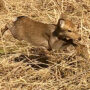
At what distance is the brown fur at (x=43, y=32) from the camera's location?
5.17 meters

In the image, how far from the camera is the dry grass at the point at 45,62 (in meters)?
5.04

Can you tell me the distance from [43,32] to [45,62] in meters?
0.46

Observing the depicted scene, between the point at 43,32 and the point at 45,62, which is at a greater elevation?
the point at 43,32

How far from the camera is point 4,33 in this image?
6777 mm

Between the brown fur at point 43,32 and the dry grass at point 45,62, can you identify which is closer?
the dry grass at point 45,62

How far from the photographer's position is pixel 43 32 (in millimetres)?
5648

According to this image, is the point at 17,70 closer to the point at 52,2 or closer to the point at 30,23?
the point at 30,23

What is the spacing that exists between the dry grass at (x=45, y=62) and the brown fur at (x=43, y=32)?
182 mm

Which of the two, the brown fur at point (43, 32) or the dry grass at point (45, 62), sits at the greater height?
the brown fur at point (43, 32)

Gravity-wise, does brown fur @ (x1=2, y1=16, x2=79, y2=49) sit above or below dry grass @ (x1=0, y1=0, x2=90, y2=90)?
above

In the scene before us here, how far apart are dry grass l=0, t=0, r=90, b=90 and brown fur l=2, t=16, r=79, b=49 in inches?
7.2

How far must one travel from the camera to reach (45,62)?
574 centimetres

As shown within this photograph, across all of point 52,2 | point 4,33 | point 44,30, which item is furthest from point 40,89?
point 52,2

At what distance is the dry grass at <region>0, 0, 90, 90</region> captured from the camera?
5039mm
